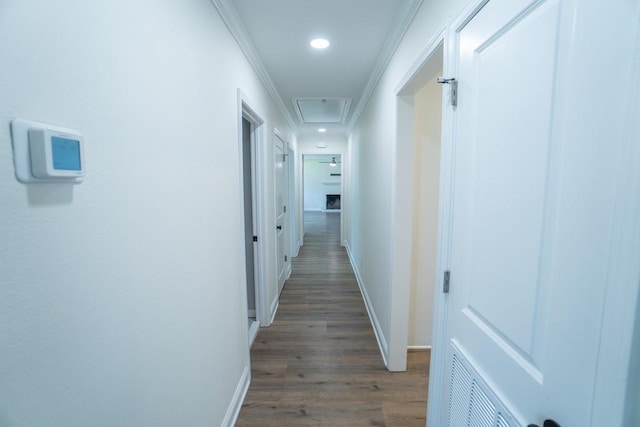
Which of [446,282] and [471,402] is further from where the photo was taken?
[446,282]

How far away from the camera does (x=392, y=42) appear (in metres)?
1.97

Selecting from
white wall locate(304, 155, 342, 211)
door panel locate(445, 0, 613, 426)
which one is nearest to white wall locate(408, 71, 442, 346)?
door panel locate(445, 0, 613, 426)

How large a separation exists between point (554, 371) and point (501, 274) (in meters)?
0.26

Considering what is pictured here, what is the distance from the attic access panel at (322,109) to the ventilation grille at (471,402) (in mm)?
3175

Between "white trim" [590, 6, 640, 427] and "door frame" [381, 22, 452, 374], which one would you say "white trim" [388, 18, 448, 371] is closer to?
"door frame" [381, 22, 452, 374]

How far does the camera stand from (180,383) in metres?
1.13

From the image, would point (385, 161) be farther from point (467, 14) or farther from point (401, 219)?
point (467, 14)

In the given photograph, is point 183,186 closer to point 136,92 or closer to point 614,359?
point 136,92

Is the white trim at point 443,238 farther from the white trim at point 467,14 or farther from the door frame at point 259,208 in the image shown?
the door frame at point 259,208

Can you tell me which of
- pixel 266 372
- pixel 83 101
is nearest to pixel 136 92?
pixel 83 101

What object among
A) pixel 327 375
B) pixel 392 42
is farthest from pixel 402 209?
pixel 327 375

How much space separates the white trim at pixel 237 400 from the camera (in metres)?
1.66

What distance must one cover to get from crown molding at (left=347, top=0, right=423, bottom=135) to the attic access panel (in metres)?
0.47

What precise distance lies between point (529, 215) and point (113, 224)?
1099mm
